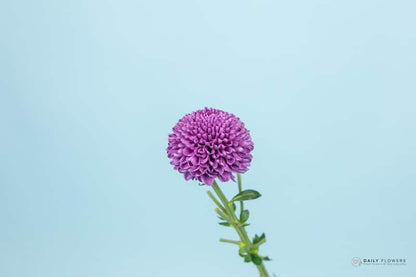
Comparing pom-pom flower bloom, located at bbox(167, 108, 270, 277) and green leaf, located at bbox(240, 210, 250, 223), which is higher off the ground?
pom-pom flower bloom, located at bbox(167, 108, 270, 277)

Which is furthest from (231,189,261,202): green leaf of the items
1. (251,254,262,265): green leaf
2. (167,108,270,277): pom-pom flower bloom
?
(251,254,262,265): green leaf

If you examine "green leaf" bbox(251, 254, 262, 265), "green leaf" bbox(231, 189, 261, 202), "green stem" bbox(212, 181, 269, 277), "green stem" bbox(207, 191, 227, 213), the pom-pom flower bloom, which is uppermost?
the pom-pom flower bloom

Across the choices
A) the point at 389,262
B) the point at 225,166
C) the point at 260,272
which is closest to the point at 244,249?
the point at 260,272

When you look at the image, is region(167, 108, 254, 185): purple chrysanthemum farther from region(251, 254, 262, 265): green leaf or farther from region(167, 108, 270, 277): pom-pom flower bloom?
region(251, 254, 262, 265): green leaf

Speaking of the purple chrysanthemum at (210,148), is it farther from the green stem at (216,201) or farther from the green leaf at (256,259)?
the green leaf at (256,259)

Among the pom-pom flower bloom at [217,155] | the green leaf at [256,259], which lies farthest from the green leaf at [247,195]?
the green leaf at [256,259]

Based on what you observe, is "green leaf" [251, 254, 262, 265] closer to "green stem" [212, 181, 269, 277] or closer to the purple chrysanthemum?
"green stem" [212, 181, 269, 277]

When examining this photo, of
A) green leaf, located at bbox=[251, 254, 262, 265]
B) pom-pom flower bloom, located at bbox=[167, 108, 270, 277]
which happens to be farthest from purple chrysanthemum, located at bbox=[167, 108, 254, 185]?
green leaf, located at bbox=[251, 254, 262, 265]

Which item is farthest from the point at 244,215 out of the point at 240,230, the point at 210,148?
the point at 210,148

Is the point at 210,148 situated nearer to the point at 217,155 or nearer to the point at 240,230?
the point at 217,155
